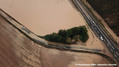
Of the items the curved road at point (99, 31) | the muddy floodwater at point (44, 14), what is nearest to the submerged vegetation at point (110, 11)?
the curved road at point (99, 31)

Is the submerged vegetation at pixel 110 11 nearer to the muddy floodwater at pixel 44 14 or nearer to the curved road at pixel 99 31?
the curved road at pixel 99 31

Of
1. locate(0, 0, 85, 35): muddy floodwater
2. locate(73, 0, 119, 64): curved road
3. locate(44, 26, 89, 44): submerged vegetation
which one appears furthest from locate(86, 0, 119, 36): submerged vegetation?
locate(44, 26, 89, 44): submerged vegetation

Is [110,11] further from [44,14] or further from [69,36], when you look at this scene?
[44,14]

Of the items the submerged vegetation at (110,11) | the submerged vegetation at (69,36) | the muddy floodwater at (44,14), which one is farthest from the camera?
the muddy floodwater at (44,14)

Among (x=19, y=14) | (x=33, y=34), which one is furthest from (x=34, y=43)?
(x=19, y=14)

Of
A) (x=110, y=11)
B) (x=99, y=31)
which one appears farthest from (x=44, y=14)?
(x=110, y=11)

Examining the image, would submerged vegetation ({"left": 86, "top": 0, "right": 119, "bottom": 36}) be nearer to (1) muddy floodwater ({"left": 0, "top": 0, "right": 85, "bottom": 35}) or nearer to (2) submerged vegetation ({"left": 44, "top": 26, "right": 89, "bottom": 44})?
(1) muddy floodwater ({"left": 0, "top": 0, "right": 85, "bottom": 35})
